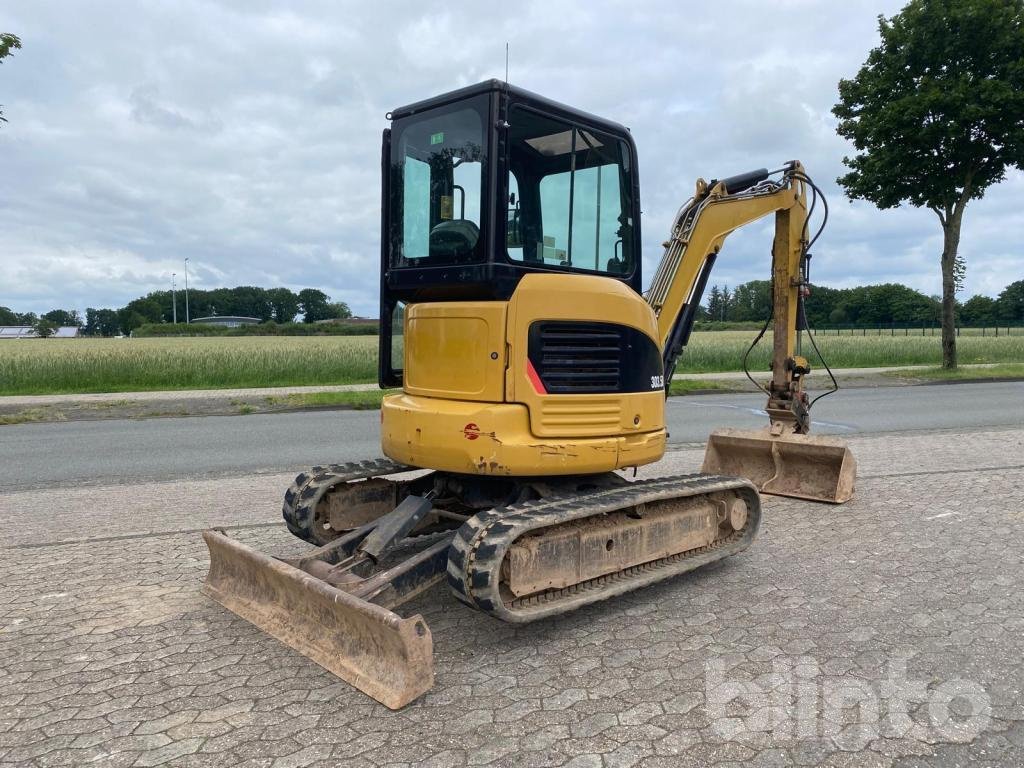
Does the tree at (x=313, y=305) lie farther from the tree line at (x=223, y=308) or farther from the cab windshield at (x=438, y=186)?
the cab windshield at (x=438, y=186)

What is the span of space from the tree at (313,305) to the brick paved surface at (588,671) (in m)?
81.8

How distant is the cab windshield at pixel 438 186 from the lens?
4.33m

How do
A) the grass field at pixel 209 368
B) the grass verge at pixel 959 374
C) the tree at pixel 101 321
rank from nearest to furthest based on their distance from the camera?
the grass field at pixel 209 368
the grass verge at pixel 959 374
the tree at pixel 101 321

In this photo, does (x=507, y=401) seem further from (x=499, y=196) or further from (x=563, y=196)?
(x=563, y=196)

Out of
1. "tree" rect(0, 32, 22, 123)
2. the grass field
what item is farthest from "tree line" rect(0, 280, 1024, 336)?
"tree" rect(0, 32, 22, 123)

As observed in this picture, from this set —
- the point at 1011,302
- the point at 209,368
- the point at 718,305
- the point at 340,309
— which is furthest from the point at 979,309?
the point at 209,368

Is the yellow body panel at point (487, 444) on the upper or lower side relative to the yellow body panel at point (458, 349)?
lower

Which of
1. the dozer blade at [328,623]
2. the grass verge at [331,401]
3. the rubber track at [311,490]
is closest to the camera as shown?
the dozer blade at [328,623]

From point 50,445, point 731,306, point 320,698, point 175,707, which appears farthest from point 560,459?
point 731,306

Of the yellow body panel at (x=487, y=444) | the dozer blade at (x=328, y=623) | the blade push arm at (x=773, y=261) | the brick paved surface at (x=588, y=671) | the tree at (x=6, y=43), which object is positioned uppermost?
the tree at (x=6, y=43)

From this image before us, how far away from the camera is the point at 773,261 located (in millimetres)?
7328

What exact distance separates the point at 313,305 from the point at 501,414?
86630mm

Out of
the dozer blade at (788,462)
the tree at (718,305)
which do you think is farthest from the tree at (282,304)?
the dozer blade at (788,462)

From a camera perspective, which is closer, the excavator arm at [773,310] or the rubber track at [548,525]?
the rubber track at [548,525]
